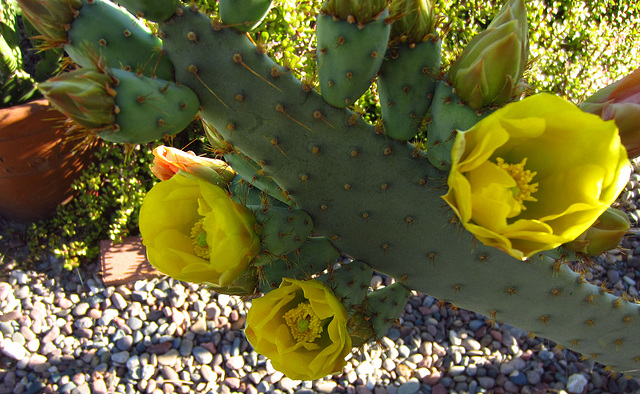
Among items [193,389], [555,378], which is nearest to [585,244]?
[555,378]

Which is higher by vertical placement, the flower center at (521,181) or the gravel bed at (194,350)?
the flower center at (521,181)

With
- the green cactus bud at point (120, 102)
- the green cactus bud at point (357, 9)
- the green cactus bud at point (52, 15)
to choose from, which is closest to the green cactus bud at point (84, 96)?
the green cactus bud at point (120, 102)

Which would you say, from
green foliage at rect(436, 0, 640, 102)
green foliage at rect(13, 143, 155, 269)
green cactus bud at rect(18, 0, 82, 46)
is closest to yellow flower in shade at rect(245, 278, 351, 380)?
green cactus bud at rect(18, 0, 82, 46)

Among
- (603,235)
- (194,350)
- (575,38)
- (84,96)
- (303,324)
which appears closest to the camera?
(84,96)

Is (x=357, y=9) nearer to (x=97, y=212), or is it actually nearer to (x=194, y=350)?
(x=194, y=350)

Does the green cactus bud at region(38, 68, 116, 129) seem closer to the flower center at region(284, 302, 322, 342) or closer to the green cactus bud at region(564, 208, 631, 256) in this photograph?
the flower center at region(284, 302, 322, 342)

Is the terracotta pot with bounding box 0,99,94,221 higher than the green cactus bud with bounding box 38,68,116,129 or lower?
lower

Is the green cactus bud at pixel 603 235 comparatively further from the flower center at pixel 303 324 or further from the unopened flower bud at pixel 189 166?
the unopened flower bud at pixel 189 166

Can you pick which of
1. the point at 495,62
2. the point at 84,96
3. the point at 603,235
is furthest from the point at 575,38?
the point at 84,96
